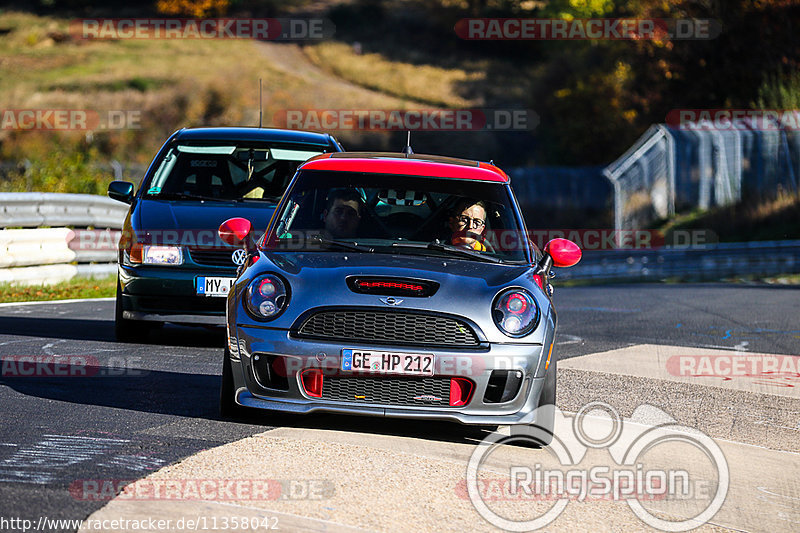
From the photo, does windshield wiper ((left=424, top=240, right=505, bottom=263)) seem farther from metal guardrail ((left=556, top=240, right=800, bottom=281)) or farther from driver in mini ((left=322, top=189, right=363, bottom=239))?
metal guardrail ((left=556, top=240, right=800, bottom=281))

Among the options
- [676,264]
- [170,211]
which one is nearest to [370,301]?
[170,211]

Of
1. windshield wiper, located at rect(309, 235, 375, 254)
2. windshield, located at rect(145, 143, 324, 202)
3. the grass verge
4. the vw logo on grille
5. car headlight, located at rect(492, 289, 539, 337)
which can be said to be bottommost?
the grass verge

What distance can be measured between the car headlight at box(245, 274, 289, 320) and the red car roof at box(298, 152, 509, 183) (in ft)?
4.31

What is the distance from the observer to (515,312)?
22.2ft

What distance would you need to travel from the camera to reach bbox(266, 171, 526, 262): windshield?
750 centimetres

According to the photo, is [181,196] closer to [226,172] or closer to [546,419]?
[226,172]

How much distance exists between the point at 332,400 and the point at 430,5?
281ft

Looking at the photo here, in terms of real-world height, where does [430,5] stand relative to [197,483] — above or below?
above

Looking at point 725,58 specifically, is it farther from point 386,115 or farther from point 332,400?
point 332,400

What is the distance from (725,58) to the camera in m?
43.9

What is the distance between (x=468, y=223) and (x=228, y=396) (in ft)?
6.03
